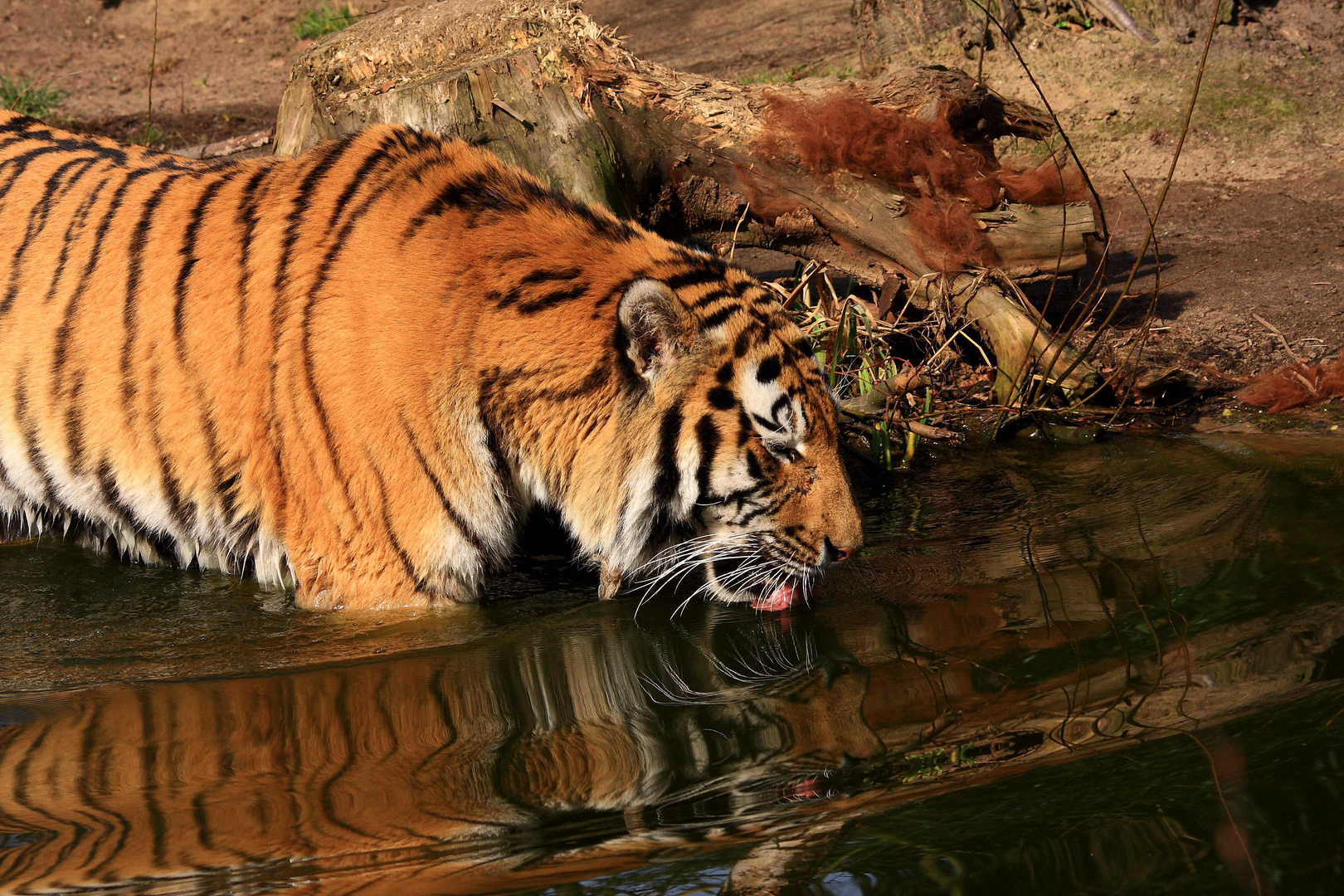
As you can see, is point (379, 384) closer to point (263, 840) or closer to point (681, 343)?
point (681, 343)

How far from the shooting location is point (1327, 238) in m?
5.02

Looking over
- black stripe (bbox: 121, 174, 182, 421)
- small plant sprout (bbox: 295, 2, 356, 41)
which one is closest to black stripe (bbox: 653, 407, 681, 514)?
black stripe (bbox: 121, 174, 182, 421)

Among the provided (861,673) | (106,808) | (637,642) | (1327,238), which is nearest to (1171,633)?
(861,673)

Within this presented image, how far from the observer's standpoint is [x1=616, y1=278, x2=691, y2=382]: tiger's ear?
250 cm

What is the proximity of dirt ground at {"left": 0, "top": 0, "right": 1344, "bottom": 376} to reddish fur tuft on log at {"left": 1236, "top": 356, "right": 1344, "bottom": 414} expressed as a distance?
0.82 ft

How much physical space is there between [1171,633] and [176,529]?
2.43m

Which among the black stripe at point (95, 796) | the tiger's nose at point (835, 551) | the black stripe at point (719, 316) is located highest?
the black stripe at point (719, 316)

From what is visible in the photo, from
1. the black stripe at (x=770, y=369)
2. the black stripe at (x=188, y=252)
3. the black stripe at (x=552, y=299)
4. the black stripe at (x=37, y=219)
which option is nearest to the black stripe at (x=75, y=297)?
the black stripe at (x=37, y=219)

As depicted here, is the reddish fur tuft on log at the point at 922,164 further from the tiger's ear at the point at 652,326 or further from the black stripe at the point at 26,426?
the black stripe at the point at 26,426

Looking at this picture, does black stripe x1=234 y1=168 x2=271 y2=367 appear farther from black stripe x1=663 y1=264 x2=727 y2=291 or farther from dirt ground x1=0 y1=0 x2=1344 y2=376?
dirt ground x1=0 y1=0 x2=1344 y2=376

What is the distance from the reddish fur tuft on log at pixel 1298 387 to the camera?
12.1 feet

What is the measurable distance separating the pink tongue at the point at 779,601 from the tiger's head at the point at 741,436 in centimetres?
2

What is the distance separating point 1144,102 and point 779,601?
15.5 feet

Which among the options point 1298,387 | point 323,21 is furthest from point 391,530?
point 323,21
